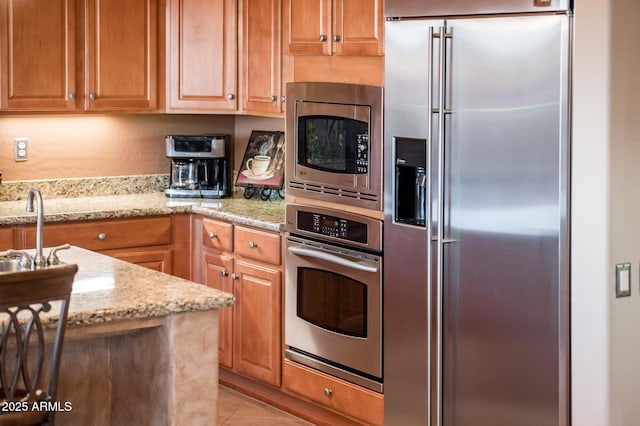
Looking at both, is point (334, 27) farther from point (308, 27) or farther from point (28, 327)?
point (28, 327)

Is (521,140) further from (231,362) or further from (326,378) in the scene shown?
(231,362)

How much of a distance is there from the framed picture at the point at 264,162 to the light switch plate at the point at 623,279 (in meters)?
2.46

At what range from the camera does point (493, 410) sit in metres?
3.66

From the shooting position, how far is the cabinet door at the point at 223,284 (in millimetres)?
5098

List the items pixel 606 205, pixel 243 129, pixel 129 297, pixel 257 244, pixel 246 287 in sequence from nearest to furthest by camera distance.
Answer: pixel 129 297, pixel 606 205, pixel 257 244, pixel 246 287, pixel 243 129

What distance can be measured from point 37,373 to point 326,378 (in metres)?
2.05

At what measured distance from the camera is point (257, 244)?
4.87 meters

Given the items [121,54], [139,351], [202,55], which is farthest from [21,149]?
[139,351]

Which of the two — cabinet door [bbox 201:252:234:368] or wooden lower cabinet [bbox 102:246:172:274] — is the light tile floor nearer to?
cabinet door [bbox 201:252:234:368]

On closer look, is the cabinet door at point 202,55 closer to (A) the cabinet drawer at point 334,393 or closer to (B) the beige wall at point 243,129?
(B) the beige wall at point 243,129

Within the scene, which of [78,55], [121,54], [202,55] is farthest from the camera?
[202,55]

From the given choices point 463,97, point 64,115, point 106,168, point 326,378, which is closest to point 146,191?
point 106,168

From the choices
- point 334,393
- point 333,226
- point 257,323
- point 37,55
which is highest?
point 37,55

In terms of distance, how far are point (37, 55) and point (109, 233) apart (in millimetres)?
954
